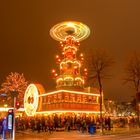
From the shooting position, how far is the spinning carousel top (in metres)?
81.9

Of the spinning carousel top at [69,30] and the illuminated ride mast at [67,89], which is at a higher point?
the spinning carousel top at [69,30]

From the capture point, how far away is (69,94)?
61.9 meters

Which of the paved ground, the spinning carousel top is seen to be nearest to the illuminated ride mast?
the spinning carousel top

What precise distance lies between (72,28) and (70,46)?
499cm

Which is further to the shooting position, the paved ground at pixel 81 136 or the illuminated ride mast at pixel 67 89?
the illuminated ride mast at pixel 67 89

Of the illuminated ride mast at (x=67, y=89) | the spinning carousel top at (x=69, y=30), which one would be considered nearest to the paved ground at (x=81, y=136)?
the illuminated ride mast at (x=67, y=89)

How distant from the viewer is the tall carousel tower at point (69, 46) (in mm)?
79688

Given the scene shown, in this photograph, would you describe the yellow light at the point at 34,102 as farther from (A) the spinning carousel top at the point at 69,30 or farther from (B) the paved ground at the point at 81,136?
(B) the paved ground at the point at 81,136

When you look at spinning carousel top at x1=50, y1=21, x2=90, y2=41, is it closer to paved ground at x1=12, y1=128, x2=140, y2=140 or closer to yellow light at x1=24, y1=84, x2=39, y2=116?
yellow light at x1=24, y1=84, x2=39, y2=116

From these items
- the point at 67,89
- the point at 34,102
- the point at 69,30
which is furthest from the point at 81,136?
the point at 69,30

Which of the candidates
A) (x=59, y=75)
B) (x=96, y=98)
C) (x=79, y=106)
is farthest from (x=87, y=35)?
(x=79, y=106)

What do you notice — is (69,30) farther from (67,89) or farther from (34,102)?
(34,102)

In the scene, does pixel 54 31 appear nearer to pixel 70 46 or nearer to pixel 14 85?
pixel 70 46

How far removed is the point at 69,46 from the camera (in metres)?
83.1
